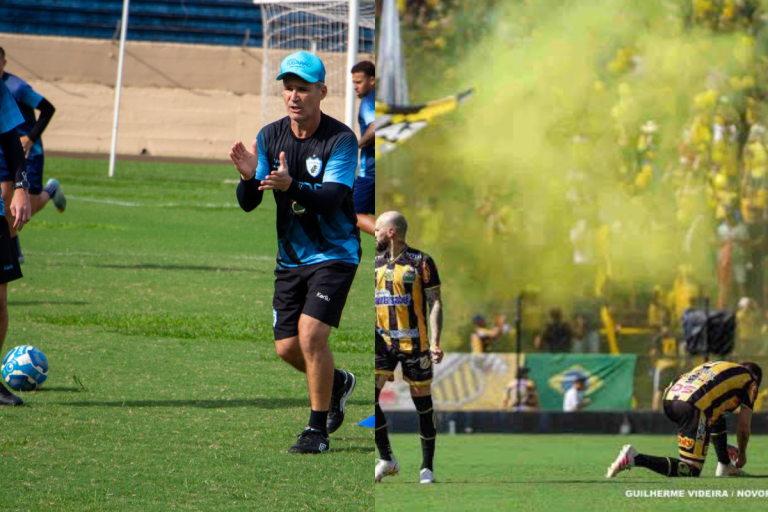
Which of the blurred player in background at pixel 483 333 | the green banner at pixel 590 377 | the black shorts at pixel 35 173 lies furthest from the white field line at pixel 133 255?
the blurred player in background at pixel 483 333

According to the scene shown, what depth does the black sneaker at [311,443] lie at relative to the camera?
5516 millimetres

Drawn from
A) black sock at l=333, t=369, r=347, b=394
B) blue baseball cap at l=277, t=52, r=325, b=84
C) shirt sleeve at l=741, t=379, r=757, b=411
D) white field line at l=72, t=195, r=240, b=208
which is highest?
white field line at l=72, t=195, r=240, b=208

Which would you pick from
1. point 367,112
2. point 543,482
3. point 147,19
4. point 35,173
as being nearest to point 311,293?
point 543,482

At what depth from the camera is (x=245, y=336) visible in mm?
9391

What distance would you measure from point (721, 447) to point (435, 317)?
1.44 m

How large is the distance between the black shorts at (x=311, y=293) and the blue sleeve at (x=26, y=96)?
17.7 ft

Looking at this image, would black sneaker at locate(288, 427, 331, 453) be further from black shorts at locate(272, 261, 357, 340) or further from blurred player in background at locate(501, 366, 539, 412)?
blurred player in background at locate(501, 366, 539, 412)

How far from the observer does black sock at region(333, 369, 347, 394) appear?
241 inches

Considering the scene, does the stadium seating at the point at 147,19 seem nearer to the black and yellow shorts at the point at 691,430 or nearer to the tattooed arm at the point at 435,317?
the tattooed arm at the point at 435,317

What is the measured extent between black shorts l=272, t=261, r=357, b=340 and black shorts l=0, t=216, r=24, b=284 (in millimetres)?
1450

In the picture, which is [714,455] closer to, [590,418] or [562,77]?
[562,77]

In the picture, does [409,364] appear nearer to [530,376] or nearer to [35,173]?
[530,376]

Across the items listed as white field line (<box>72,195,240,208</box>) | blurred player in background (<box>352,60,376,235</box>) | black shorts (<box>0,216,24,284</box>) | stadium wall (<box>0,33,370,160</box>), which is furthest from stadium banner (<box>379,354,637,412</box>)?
stadium wall (<box>0,33,370,160</box>)

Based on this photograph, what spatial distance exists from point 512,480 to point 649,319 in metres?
3.15
